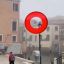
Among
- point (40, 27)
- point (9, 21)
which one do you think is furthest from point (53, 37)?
point (40, 27)

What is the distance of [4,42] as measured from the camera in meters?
28.3

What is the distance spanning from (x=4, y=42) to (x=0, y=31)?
145cm

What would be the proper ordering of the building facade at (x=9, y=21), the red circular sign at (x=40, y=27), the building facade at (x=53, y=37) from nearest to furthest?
1. the red circular sign at (x=40, y=27)
2. the building facade at (x=53, y=37)
3. the building facade at (x=9, y=21)

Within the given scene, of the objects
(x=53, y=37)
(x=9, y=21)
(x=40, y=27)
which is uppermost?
(x=9, y=21)

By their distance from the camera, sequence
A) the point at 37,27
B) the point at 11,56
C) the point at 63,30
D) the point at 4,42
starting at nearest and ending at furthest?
the point at 37,27 → the point at 11,56 → the point at 63,30 → the point at 4,42

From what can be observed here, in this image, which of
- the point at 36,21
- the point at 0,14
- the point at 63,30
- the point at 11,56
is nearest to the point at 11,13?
the point at 0,14

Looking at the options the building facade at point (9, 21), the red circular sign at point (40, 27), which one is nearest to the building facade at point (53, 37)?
the red circular sign at point (40, 27)

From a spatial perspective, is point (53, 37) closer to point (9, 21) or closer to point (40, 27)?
point (9, 21)

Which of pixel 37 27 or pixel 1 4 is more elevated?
pixel 1 4

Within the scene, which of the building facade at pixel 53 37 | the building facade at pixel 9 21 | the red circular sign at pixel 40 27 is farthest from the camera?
the building facade at pixel 9 21

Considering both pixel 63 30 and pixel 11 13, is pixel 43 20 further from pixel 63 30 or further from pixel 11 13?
pixel 11 13

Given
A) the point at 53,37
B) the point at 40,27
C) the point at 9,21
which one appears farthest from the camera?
the point at 9,21

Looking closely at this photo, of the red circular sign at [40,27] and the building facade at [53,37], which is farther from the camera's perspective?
the building facade at [53,37]

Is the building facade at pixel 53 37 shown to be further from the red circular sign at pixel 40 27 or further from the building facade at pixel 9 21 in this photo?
the building facade at pixel 9 21
